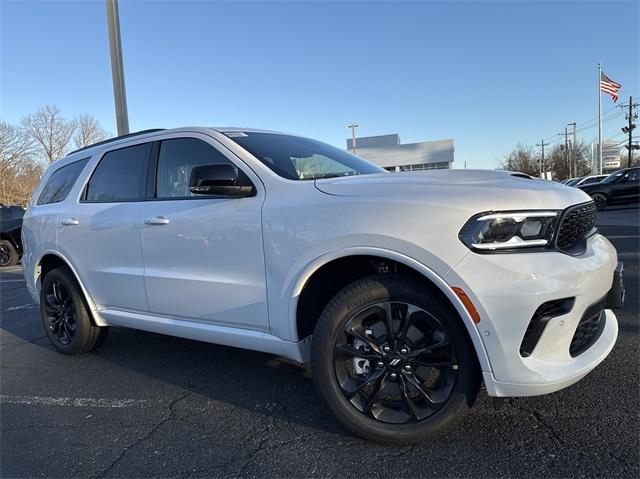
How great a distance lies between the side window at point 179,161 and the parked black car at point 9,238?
10867mm

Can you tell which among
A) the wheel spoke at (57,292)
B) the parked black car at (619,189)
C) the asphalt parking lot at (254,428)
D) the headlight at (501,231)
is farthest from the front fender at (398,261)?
the parked black car at (619,189)

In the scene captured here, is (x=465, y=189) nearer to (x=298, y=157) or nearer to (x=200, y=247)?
(x=298, y=157)

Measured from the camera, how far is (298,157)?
11.3 ft

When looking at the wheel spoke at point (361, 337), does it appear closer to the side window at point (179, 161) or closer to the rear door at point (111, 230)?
the side window at point (179, 161)

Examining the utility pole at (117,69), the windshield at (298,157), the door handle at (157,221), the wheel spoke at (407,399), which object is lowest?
the wheel spoke at (407,399)

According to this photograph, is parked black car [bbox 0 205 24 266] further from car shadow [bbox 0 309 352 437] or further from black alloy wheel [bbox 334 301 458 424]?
black alloy wheel [bbox 334 301 458 424]

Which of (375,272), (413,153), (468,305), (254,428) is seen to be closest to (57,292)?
(254,428)

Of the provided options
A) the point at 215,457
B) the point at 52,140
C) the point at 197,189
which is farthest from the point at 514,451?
the point at 52,140

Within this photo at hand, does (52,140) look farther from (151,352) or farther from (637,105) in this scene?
(637,105)

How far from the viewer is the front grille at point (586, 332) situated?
2395mm

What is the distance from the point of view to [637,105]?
5728 centimetres

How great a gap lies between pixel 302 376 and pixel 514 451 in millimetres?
1627

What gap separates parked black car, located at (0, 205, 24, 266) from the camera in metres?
12.4

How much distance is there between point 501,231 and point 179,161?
2.33 m
